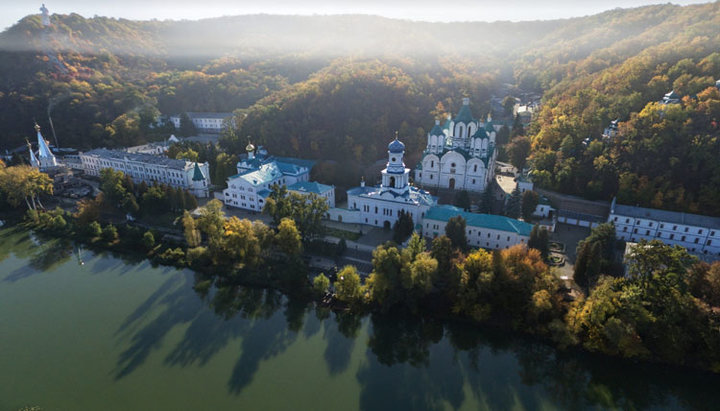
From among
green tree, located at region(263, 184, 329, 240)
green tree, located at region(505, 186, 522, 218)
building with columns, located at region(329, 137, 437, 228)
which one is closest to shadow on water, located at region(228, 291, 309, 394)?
green tree, located at region(263, 184, 329, 240)

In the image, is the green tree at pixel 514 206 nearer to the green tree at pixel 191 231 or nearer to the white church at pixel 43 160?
the green tree at pixel 191 231

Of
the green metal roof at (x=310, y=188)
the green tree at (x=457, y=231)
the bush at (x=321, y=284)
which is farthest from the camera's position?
the green metal roof at (x=310, y=188)

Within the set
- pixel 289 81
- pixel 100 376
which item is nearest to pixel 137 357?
pixel 100 376

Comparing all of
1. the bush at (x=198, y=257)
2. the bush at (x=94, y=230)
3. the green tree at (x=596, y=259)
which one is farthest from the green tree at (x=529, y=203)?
the bush at (x=94, y=230)

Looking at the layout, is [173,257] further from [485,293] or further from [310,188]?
[485,293]

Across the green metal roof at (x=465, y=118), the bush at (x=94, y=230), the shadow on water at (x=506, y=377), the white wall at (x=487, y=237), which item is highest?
the green metal roof at (x=465, y=118)

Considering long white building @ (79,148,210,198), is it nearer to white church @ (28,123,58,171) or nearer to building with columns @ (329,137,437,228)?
white church @ (28,123,58,171)
